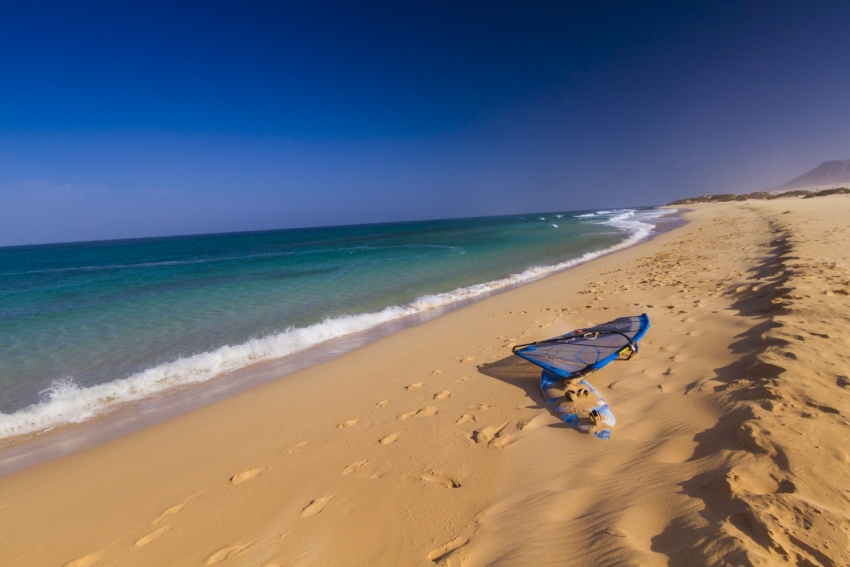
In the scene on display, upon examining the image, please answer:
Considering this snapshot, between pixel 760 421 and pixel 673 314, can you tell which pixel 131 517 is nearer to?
pixel 760 421

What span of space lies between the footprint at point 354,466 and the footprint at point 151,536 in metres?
1.49

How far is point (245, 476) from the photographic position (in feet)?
11.8

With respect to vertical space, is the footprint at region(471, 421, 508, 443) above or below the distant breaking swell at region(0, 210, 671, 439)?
above

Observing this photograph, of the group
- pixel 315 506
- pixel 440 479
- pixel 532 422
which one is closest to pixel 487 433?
pixel 532 422

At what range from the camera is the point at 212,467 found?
384 cm

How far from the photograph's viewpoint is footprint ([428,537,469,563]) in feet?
7.66

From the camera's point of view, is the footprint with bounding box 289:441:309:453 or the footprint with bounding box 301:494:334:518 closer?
the footprint with bounding box 301:494:334:518

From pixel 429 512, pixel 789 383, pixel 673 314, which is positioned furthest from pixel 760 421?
pixel 673 314

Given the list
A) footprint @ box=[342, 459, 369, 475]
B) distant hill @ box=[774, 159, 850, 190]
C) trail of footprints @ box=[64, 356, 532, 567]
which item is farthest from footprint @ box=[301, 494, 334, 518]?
distant hill @ box=[774, 159, 850, 190]

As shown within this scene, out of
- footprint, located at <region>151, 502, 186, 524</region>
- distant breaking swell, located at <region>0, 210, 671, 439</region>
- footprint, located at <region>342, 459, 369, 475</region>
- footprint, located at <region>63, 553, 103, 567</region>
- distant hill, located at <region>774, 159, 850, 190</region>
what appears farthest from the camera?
distant hill, located at <region>774, 159, 850, 190</region>

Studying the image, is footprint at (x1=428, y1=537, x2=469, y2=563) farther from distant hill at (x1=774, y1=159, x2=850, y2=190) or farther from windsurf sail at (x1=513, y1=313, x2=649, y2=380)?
distant hill at (x1=774, y1=159, x2=850, y2=190)

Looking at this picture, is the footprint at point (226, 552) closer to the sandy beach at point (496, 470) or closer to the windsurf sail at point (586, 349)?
the sandy beach at point (496, 470)

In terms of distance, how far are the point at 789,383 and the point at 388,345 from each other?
19.4 feet

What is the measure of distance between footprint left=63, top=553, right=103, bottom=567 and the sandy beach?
63 millimetres
